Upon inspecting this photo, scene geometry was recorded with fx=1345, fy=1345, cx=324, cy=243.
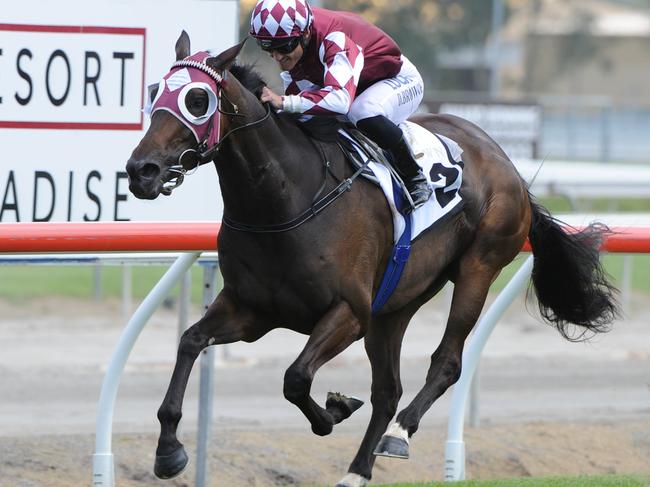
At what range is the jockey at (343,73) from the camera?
467 cm

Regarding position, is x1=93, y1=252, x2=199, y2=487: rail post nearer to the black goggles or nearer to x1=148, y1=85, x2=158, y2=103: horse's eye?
the black goggles

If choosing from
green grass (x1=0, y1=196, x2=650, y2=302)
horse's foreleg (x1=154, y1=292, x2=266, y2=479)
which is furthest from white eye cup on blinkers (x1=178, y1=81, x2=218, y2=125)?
green grass (x1=0, y1=196, x2=650, y2=302)

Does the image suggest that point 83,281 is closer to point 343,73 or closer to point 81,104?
point 81,104

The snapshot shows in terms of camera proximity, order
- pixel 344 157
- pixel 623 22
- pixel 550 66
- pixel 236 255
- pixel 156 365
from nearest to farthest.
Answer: pixel 236 255
pixel 344 157
pixel 156 365
pixel 550 66
pixel 623 22

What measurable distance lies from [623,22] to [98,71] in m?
56.4

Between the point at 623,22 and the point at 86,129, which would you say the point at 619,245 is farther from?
the point at 623,22

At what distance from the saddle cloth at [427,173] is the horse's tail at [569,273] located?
25.7 inches

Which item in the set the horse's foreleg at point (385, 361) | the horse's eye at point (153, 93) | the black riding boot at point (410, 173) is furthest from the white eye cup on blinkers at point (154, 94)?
the horse's foreleg at point (385, 361)

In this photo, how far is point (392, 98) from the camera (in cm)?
521

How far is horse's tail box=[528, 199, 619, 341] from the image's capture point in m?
5.98

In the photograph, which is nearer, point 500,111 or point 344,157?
point 344,157

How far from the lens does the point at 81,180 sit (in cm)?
604

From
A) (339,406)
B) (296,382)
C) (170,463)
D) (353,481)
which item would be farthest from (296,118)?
(353,481)

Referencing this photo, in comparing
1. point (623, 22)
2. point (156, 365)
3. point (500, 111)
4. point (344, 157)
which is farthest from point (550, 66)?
point (344, 157)
